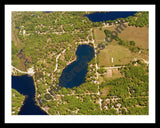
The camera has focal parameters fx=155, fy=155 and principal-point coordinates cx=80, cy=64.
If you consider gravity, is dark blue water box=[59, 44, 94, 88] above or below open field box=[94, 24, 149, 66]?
below

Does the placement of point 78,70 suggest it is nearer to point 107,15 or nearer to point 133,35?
point 133,35

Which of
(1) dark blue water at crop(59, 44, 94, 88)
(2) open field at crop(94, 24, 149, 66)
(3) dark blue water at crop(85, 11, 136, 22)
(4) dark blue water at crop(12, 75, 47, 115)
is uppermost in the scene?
(3) dark blue water at crop(85, 11, 136, 22)

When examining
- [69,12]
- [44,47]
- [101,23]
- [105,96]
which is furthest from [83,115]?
[69,12]

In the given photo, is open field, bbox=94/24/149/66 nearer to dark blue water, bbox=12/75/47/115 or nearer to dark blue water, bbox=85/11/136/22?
dark blue water, bbox=85/11/136/22

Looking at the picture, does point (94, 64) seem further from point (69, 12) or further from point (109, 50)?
point (69, 12)

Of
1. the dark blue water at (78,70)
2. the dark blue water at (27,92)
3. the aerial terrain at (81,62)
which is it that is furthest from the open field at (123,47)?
the dark blue water at (27,92)

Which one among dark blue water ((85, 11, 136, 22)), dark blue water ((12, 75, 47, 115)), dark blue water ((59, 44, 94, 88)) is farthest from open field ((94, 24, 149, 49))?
dark blue water ((12, 75, 47, 115))
